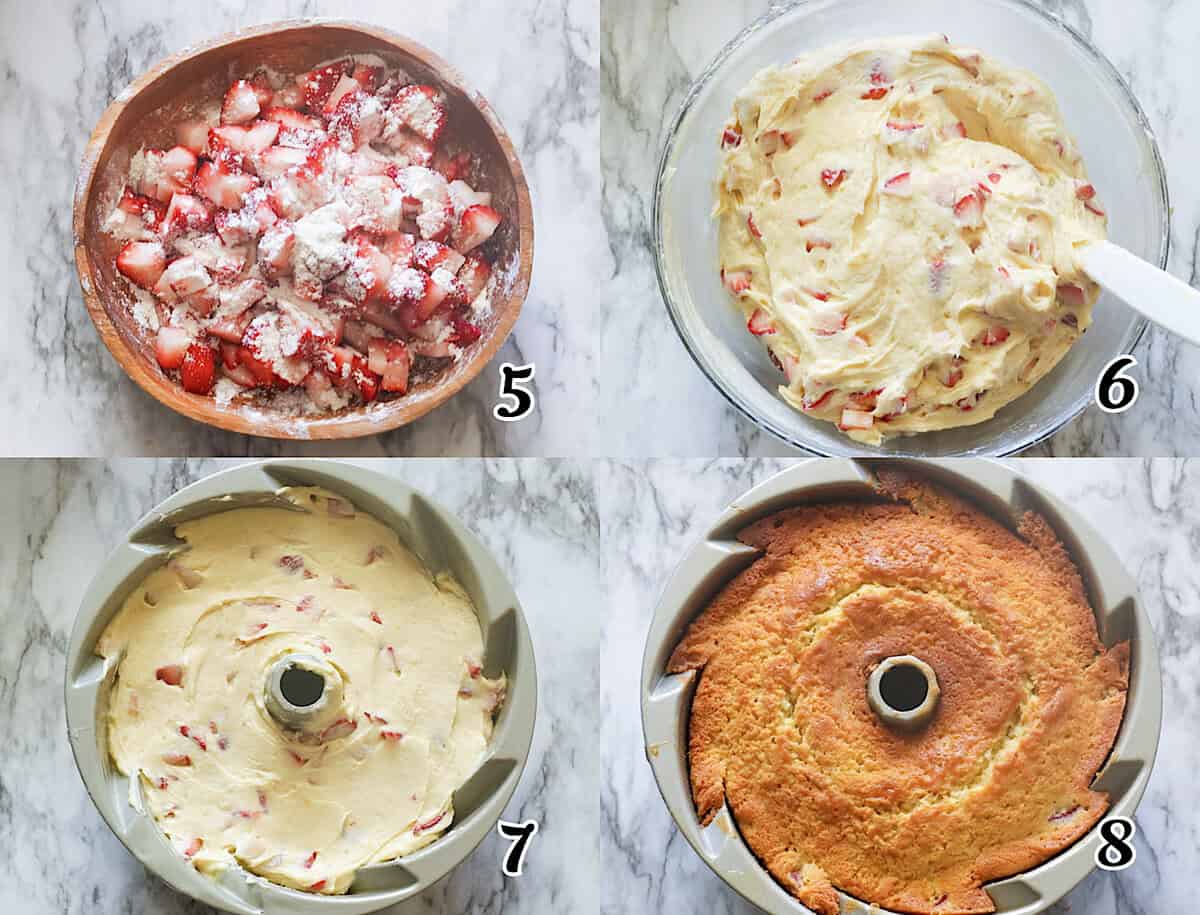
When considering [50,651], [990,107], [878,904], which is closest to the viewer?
[878,904]

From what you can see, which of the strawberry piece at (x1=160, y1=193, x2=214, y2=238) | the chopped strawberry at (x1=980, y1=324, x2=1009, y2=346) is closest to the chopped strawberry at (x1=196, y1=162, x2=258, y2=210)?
the strawberry piece at (x1=160, y1=193, x2=214, y2=238)

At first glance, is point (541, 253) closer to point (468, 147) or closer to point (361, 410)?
point (468, 147)

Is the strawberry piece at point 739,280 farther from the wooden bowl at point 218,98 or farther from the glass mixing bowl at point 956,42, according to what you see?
the wooden bowl at point 218,98

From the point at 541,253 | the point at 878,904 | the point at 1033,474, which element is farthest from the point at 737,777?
the point at 541,253

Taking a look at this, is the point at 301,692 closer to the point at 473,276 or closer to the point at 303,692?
the point at 303,692

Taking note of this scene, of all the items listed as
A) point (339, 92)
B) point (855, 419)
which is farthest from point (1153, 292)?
point (339, 92)

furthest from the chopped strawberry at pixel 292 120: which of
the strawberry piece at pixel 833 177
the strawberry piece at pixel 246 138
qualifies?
the strawberry piece at pixel 833 177
